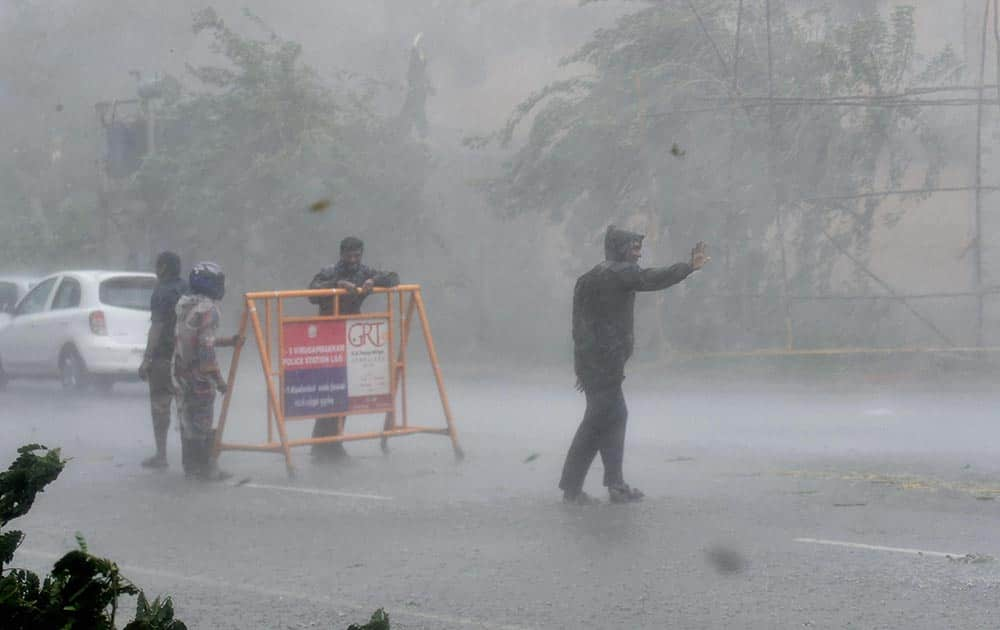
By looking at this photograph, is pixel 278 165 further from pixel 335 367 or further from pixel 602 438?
pixel 602 438

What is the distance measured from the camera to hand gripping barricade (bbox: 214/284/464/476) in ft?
36.1

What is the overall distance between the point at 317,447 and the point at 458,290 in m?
16.0

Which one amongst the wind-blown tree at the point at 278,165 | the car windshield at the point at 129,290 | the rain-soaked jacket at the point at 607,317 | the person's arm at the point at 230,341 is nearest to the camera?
the rain-soaked jacket at the point at 607,317

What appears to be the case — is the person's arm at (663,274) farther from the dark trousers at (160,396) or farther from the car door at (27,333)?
the car door at (27,333)

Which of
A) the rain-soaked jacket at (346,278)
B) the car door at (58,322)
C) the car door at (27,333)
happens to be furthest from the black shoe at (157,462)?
the car door at (27,333)

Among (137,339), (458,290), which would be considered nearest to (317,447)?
(137,339)

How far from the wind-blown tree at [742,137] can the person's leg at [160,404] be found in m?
9.83

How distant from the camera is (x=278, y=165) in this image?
25141 millimetres

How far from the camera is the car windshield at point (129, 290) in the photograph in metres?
19.1

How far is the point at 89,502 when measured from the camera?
9781mm

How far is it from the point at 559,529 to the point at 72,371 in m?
12.6

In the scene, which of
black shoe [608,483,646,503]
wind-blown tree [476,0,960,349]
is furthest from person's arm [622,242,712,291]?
wind-blown tree [476,0,960,349]

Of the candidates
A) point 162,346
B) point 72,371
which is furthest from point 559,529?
point 72,371

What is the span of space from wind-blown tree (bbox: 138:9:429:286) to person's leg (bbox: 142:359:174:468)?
538 inches
